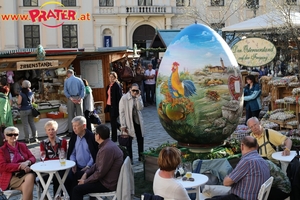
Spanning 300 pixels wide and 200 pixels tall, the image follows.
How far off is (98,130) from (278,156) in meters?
2.65

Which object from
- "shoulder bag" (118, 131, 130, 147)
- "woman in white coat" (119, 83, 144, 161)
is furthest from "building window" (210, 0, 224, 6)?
"shoulder bag" (118, 131, 130, 147)

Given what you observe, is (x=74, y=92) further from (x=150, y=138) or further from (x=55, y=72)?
(x=55, y=72)

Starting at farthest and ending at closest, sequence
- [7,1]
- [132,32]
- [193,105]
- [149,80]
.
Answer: [132,32]
[7,1]
[149,80]
[193,105]

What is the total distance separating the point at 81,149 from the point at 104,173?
100 centimetres

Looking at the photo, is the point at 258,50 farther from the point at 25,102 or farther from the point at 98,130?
the point at 98,130

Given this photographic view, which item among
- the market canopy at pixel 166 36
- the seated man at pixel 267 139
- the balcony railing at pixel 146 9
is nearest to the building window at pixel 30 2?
the balcony railing at pixel 146 9

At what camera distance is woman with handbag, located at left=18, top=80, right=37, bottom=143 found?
38.7ft

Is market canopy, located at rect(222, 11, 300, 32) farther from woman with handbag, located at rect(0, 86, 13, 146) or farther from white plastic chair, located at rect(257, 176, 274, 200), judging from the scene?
white plastic chair, located at rect(257, 176, 274, 200)

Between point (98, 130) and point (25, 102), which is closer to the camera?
point (98, 130)

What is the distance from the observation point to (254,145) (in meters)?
5.39

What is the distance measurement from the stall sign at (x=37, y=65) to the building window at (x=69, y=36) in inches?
976

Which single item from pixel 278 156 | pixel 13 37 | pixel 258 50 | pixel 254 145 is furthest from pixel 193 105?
pixel 13 37

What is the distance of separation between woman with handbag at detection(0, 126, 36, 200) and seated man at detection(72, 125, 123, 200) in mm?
752

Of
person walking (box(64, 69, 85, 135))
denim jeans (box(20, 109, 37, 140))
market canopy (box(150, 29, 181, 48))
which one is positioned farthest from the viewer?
market canopy (box(150, 29, 181, 48))
